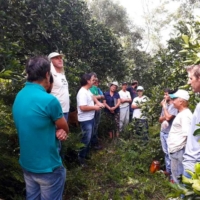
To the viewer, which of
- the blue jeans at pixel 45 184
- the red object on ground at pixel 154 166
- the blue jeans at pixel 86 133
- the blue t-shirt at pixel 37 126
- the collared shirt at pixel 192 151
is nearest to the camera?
the blue t-shirt at pixel 37 126

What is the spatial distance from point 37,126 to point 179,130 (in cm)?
223

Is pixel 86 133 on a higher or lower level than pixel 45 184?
lower

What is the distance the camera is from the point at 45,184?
2.23 metres

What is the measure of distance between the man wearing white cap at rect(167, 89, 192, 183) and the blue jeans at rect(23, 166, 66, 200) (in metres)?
1.91

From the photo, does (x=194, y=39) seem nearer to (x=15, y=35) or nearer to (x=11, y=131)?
(x=11, y=131)

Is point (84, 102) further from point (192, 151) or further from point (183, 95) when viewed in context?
point (192, 151)

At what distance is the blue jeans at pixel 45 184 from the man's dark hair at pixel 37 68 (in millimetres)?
814

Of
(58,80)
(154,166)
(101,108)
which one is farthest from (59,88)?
(154,166)

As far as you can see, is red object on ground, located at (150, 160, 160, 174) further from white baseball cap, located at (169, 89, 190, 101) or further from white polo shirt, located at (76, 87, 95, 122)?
white baseball cap, located at (169, 89, 190, 101)

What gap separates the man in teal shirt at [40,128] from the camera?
213cm

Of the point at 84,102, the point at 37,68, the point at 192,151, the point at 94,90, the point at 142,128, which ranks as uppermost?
the point at 37,68

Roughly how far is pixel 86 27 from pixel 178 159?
4547 millimetres

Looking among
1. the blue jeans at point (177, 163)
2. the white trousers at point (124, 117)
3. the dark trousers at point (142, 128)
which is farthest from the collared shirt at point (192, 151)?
the white trousers at point (124, 117)

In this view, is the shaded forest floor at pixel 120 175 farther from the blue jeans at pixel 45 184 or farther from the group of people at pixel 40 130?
the group of people at pixel 40 130
